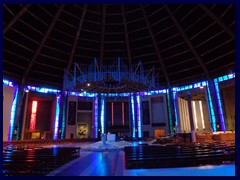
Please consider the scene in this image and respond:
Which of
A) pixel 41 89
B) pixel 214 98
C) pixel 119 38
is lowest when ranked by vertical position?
pixel 214 98

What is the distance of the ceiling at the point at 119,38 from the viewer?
18172 millimetres

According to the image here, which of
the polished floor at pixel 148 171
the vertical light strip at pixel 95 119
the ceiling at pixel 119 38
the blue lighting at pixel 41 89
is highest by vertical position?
the ceiling at pixel 119 38

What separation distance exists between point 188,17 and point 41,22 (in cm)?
1534

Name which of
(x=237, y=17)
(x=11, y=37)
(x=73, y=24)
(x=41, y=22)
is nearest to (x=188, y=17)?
(x=73, y=24)

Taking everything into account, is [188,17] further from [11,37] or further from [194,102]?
[11,37]

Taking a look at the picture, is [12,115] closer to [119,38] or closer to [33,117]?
[33,117]

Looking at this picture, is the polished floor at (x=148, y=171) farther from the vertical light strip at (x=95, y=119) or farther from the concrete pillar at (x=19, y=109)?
the vertical light strip at (x=95, y=119)

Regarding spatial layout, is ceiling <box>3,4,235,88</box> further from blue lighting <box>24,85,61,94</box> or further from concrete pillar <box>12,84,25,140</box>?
concrete pillar <box>12,84,25,140</box>

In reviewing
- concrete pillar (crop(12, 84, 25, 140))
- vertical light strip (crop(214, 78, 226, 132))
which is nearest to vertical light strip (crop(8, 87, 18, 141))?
concrete pillar (crop(12, 84, 25, 140))

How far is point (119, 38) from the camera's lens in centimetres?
2267

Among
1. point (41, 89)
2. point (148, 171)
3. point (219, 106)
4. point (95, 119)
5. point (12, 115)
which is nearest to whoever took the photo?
point (148, 171)

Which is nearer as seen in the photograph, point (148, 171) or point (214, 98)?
point (148, 171)

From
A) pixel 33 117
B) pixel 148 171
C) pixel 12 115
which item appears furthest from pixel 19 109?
pixel 148 171

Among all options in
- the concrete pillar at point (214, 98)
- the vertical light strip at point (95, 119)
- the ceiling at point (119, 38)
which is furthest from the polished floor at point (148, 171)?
the vertical light strip at point (95, 119)
